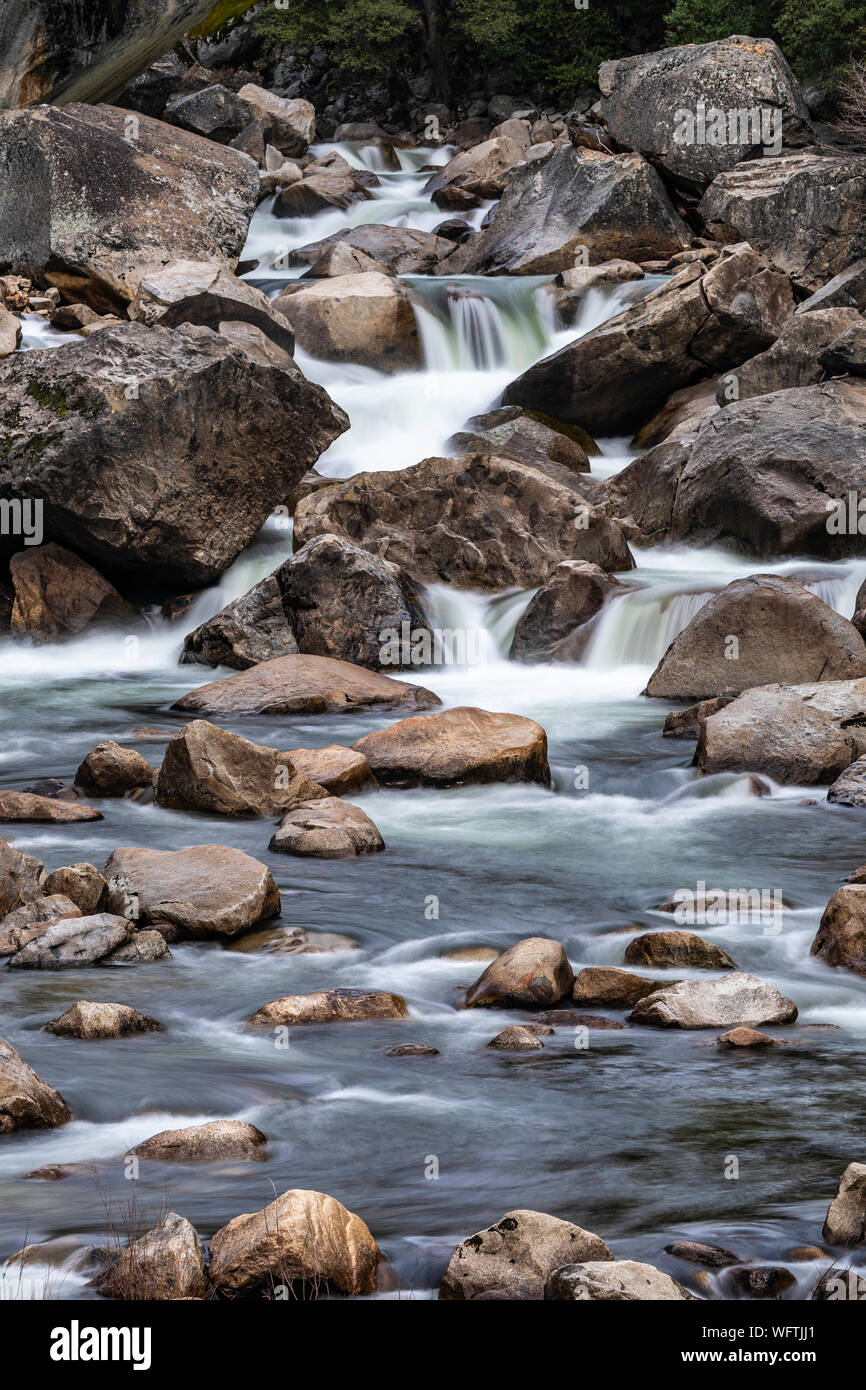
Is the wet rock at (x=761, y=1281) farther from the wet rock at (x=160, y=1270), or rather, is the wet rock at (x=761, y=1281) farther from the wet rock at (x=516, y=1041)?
the wet rock at (x=516, y=1041)

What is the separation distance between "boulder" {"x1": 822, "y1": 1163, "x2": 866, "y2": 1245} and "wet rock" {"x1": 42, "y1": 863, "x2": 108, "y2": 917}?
12.1 ft

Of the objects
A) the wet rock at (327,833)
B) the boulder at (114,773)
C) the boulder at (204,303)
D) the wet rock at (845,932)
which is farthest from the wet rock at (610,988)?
the boulder at (204,303)

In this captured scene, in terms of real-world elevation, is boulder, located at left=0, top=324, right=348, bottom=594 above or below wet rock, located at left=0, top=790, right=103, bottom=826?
above

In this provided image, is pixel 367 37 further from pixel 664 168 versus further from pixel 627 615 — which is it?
pixel 627 615

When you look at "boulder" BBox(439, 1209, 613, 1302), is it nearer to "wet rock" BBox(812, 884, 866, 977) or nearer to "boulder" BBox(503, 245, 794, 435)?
"wet rock" BBox(812, 884, 866, 977)

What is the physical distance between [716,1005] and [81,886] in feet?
9.35

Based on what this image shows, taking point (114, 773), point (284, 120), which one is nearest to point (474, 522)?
point (114, 773)

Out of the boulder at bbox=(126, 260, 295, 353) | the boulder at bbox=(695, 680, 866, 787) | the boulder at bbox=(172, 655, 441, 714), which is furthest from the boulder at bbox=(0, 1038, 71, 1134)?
the boulder at bbox=(126, 260, 295, 353)

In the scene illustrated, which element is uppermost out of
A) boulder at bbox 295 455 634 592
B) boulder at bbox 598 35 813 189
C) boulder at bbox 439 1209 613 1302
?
boulder at bbox 598 35 813 189

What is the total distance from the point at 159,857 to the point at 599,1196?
10.7 ft

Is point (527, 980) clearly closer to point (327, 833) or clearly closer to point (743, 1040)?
point (743, 1040)

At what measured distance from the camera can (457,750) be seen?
354 inches

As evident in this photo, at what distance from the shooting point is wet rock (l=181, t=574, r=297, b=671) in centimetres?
1238
